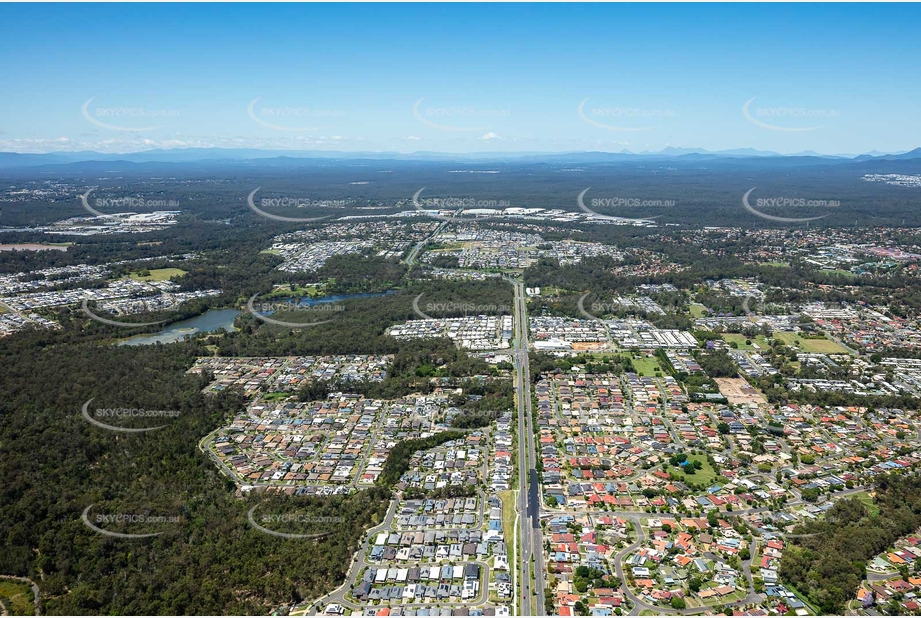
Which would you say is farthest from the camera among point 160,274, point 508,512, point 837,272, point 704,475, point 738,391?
point 160,274

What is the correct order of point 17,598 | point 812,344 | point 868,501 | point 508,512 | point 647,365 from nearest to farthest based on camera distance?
point 17,598
point 508,512
point 868,501
point 647,365
point 812,344

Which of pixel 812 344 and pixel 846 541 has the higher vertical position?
pixel 812 344

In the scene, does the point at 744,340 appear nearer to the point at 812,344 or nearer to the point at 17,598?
the point at 812,344

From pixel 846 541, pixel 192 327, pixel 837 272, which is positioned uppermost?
pixel 837 272

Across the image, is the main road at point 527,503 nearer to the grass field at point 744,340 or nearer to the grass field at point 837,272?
the grass field at point 744,340

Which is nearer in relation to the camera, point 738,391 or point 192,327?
point 738,391

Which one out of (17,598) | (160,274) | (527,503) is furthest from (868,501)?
(160,274)

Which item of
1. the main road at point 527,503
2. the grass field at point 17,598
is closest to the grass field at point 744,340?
the main road at point 527,503
